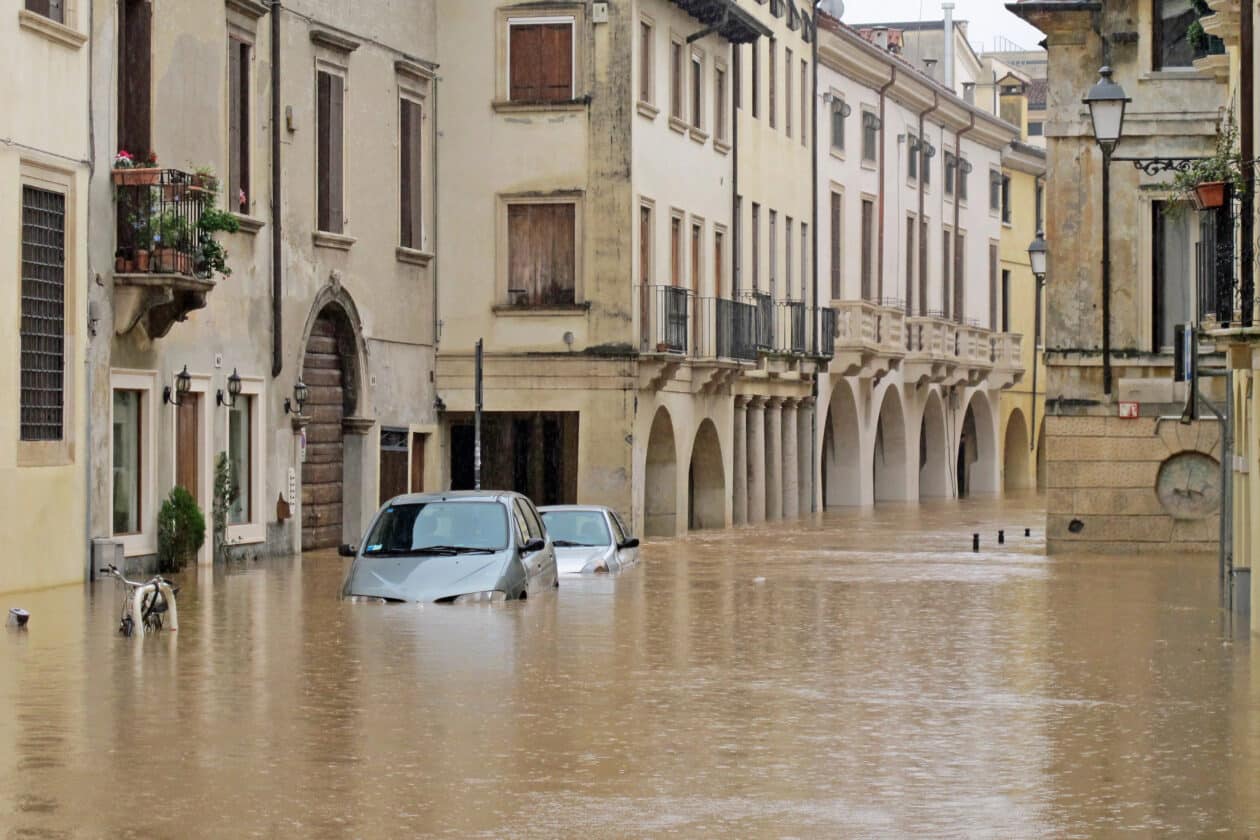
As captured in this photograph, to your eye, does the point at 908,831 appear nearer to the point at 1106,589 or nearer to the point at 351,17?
the point at 1106,589

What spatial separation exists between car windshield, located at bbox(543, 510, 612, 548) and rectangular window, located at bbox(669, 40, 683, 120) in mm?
15416

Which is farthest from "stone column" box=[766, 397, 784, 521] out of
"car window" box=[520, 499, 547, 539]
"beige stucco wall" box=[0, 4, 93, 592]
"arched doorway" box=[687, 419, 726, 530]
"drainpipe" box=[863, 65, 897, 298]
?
"car window" box=[520, 499, 547, 539]

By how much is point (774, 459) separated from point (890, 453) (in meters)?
13.2

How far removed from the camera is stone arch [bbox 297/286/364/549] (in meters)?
36.5

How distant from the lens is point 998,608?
26359 millimetres

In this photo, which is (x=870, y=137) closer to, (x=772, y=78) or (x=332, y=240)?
(x=772, y=78)

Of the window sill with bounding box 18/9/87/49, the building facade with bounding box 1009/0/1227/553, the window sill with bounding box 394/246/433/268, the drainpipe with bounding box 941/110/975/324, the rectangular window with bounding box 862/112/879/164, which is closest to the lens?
the window sill with bounding box 18/9/87/49

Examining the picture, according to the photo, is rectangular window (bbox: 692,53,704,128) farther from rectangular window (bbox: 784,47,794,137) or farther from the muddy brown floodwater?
the muddy brown floodwater

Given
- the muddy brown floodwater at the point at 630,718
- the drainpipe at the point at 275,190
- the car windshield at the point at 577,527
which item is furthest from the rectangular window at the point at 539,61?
the muddy brown floodwater at the point at 630,718

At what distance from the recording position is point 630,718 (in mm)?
15133

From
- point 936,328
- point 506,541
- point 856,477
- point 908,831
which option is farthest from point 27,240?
point 936,328

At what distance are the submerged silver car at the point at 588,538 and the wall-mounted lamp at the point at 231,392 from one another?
15.3 ft

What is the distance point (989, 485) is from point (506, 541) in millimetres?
55930

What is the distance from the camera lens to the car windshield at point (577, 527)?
30500 mm
